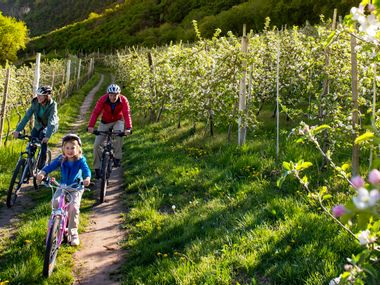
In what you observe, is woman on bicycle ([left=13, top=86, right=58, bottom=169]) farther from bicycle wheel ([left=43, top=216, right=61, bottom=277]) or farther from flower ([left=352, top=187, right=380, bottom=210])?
flower ([left=352, top=187, right=380, bottom=210])

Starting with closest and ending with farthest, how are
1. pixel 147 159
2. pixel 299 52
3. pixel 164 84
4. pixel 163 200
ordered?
pixel 163 200 → pixel 147 159 → pixel 299 52 → pixel 164 84

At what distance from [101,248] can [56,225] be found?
106 cm

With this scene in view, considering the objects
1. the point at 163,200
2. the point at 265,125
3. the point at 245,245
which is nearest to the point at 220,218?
the point at 245,245

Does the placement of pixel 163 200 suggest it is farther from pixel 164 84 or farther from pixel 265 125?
pixel 164 84

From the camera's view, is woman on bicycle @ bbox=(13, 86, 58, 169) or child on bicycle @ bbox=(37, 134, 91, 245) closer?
child on bicycle @ bbox=(37, 134, 91, 245)

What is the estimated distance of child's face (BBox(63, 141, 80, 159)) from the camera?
5691 millimetres

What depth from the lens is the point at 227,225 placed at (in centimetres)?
558

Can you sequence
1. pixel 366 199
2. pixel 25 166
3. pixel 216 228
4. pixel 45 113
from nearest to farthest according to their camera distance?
pixel 366 199, pixel 216 228, pixel 25 166, pixel 45 113

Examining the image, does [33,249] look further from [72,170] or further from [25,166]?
[25,166]

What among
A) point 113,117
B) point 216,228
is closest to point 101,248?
point 216,228

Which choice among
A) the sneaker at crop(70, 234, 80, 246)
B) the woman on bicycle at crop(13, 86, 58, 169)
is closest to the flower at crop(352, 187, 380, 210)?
the sneaker at crop(70, 234, 80, 246)

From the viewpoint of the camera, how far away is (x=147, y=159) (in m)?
10.2

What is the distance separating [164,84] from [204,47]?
3533 mm

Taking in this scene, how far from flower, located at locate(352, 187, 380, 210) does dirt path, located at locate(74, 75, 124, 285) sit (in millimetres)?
4182
